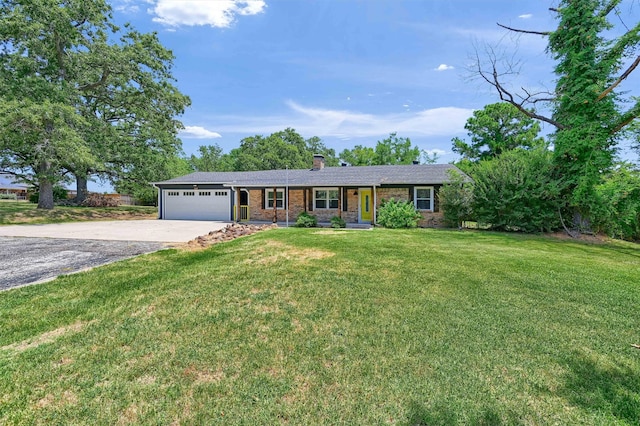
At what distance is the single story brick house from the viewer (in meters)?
17.0

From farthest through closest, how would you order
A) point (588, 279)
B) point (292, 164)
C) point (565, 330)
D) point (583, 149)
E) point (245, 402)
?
point (292, 164)
point (583, 149)
point (588, 279)
point (565, 330)
point (245, 402)

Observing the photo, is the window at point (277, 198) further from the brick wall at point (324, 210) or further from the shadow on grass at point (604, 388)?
the shadow on grass at point (604, 388)

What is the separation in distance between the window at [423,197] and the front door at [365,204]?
8.25 feet

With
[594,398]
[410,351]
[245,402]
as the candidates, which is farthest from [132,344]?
[594,398]

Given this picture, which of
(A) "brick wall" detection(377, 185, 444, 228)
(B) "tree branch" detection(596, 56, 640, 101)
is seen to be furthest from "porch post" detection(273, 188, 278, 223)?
(B) "tree branch" detection(596, 56, 640, 101)

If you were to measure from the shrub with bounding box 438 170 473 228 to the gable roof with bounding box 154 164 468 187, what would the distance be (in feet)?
3.28

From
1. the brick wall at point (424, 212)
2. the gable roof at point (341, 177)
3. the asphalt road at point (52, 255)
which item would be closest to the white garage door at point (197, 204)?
the gable roof at point (341, 177)

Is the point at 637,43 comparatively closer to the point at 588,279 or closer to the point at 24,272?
the point at 588,279

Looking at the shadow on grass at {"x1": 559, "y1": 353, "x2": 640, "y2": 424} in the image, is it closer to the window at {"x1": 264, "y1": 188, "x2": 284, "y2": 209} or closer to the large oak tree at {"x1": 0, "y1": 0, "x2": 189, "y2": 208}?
the window at {"x1": 264, "y1": 188, "x2": 284, "y2": 209}

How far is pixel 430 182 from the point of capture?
53.4 feet

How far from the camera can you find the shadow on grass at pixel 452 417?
2410mm

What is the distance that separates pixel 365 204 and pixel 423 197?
3.24 m

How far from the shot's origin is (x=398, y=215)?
1548 centimetres

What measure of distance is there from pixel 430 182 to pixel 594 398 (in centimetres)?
1432
